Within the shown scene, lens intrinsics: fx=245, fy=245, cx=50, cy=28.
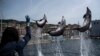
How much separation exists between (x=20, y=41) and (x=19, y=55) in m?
0.19

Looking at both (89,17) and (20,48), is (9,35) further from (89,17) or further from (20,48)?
(89,17)

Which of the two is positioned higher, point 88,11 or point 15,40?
point 88,11

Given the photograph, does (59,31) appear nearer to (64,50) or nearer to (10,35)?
(10,35)

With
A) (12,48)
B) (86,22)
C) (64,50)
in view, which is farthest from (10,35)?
(64,50)

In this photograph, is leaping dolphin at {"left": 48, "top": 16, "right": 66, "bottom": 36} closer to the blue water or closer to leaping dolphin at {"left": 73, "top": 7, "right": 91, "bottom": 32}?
leaping dolphin at {"left": 73, "top": 7, "right": 91, "bottom": 32}

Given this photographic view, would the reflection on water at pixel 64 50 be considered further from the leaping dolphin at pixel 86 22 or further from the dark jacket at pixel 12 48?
the dark jacket at pixel 12 48

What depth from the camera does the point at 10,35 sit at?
10.3ft

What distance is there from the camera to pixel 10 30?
10.2ft

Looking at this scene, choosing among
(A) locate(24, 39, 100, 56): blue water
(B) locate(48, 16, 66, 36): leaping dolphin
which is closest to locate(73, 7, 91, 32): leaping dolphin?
(B) locate(48, 16, 66, 36): leaping dolphin

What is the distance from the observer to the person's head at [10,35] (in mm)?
3105

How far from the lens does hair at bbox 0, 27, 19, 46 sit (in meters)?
3.11

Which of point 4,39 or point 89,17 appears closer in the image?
point 4,39

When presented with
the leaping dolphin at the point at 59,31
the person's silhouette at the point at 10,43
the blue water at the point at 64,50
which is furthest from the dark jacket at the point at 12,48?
the blue water at the point at 64,50

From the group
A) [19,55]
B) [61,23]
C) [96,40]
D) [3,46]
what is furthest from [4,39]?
[96,40]
